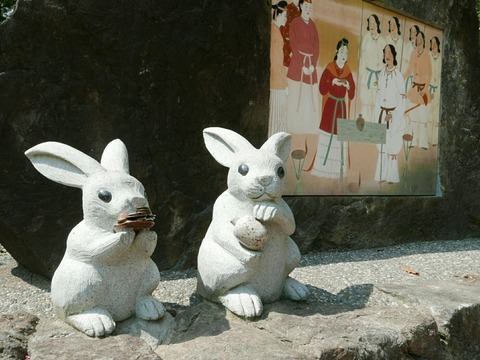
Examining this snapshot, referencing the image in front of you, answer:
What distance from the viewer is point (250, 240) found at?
7.69 feet

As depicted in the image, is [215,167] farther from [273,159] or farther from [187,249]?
[273,159]

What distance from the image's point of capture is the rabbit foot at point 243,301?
7.77 feet

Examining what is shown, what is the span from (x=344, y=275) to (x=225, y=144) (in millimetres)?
1431

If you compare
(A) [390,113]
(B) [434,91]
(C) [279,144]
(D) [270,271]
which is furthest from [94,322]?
(B) [434,91]

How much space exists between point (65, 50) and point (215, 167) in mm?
1257

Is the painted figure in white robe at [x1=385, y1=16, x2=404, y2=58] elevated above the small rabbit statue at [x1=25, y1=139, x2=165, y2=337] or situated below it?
above

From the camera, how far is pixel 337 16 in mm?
4539

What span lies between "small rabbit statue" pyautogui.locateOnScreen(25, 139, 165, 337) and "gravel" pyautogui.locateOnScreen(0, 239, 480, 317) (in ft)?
1.47

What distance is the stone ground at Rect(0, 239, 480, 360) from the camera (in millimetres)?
2021

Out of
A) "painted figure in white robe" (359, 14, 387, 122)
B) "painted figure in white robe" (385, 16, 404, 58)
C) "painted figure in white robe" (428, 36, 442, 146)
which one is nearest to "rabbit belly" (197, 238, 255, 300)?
"painted figure in white robe" (359, 14, 387, 122)

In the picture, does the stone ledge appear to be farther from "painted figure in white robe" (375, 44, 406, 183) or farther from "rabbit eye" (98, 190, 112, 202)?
"painted figure in white robe" (375, 44, 406, 183)

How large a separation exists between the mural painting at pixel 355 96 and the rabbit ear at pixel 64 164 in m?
2.05

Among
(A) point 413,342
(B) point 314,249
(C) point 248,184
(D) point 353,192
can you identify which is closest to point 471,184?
(D) point 353,192

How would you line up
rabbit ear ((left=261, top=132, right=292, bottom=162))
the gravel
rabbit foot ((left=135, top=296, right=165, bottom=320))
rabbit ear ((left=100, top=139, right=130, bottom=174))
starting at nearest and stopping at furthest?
rabbit foot ((left=135, top=296, right=165, bottom=320)), rabbit ear ((left=100, top=139, right=130, bottom=174)), rabbit ear ((left=261, top=132, right=292, bottom=162)), the gravel
